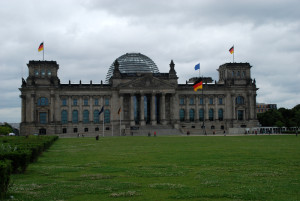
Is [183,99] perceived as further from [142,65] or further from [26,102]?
[26,102]

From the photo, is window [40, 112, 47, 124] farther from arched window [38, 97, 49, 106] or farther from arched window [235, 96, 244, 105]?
arched window [235, 96, 244, 105]

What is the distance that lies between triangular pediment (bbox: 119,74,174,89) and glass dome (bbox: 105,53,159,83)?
16.4 m

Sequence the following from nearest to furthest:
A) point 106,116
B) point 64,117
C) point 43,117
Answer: point 43,117 < point 64,117 < point 106,116

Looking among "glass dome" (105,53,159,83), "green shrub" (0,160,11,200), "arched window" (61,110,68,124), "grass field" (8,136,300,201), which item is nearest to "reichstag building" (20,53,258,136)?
"arched window" (61,110,68,124)

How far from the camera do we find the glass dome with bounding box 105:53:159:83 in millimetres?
135750

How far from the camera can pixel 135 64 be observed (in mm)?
136625

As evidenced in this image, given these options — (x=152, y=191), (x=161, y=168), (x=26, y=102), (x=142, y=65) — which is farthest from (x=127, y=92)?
(x=152, y=191)

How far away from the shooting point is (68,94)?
119 m

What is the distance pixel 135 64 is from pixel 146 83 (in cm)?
1940

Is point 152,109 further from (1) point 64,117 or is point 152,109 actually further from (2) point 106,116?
(1) point 64,117

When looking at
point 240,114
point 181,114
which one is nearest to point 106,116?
point 181,114

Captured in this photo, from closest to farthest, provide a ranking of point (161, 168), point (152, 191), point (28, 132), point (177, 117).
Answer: point (152, 191), point (161, 168), point (28, 132), point (177, 117)

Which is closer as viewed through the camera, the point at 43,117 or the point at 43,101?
the point at 43,117

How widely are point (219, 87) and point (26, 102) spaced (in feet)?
200
